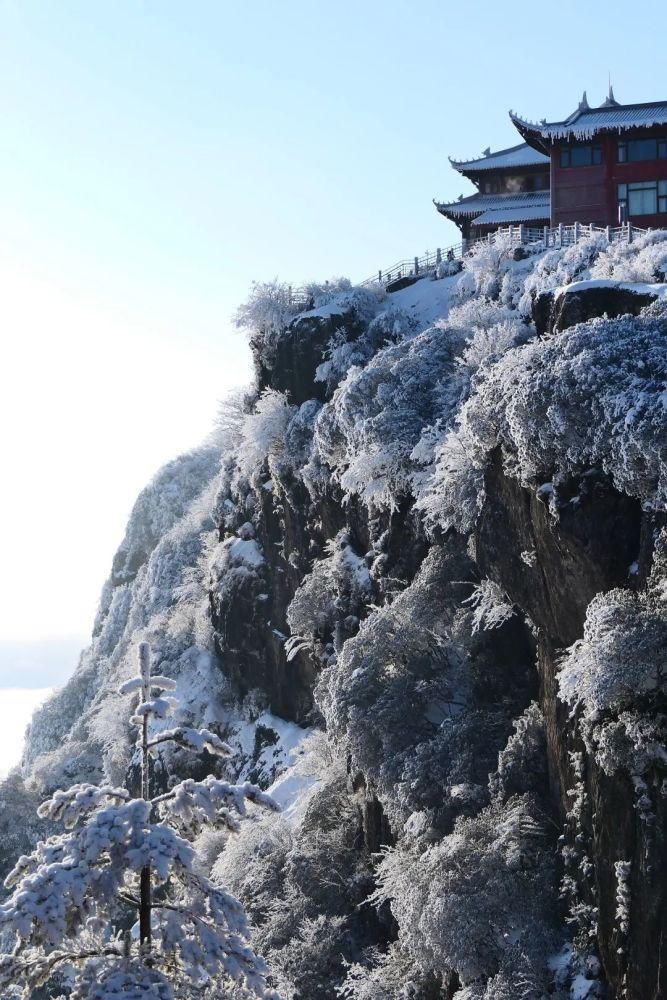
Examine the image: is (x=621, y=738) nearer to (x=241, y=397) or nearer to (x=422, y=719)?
(x=422, y=719)

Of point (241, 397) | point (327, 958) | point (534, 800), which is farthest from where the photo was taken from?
point (241, 397)

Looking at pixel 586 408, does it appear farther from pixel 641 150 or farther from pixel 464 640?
pixel 641 150

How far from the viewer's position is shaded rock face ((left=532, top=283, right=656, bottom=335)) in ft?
113

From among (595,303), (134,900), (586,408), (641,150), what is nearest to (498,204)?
(641,150)

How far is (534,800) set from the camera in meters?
31.2

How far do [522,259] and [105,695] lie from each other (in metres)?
48.0

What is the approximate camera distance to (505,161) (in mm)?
72750

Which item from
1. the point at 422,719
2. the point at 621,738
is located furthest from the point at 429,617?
the point at 621,738

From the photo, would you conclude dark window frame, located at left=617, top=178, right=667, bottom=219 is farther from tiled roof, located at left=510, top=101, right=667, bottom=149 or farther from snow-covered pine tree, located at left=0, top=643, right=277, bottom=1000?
snow-covered pine tree, located at left=0, top=643, right=277, bottom=1000

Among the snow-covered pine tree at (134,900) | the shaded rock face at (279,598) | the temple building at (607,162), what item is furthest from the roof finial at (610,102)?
the snow-covered pine tree at (134,900)

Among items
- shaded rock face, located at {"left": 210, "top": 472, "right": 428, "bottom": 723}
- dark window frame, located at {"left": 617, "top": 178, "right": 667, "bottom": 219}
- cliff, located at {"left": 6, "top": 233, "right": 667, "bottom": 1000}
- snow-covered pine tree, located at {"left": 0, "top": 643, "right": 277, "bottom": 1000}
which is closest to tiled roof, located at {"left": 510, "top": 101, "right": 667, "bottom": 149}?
dark window frame, located at {"left": 617, "top": 178, "right": 667, "bottom": 219}

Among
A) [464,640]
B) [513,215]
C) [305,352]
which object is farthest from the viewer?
[513,215]

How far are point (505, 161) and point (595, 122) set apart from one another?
16.2 m

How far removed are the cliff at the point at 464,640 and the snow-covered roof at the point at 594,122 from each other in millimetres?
6670
